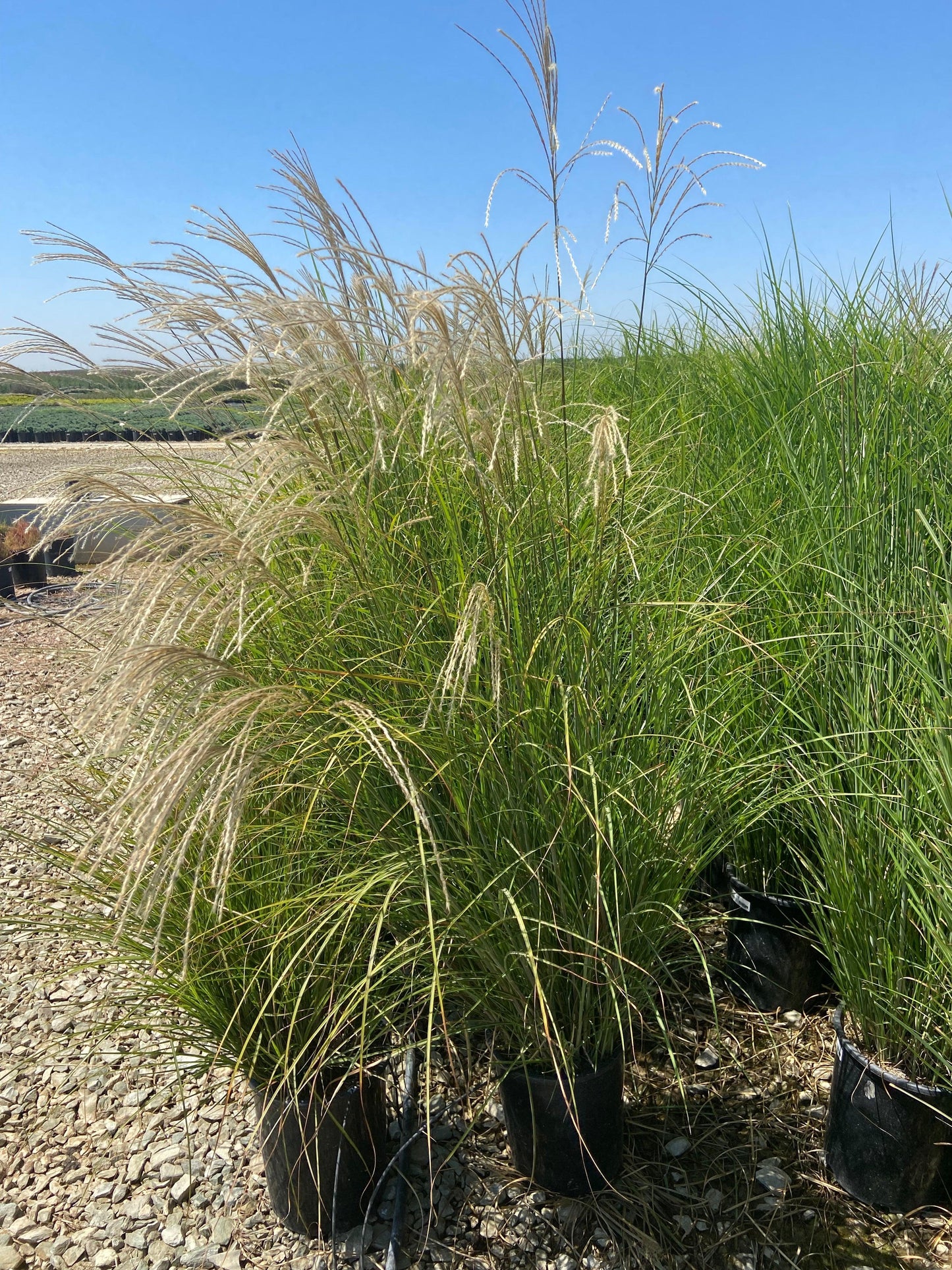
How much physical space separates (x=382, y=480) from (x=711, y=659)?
769 millimetres

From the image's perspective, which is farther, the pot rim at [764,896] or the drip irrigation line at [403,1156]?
the pot rim at [764,896]

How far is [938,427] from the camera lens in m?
2.24

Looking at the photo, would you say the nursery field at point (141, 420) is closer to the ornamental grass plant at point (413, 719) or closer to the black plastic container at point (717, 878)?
the ornamental grass plant at point (413, 719)

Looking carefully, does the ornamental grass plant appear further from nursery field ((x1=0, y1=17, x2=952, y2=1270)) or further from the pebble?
the pebble

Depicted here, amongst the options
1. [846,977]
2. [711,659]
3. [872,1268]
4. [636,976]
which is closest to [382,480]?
[711,659]

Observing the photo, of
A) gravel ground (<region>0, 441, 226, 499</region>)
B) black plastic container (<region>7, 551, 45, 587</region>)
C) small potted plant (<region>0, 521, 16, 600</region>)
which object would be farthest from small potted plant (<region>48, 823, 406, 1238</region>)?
black plastic container (<region>7, 551, 45, 587</region>)

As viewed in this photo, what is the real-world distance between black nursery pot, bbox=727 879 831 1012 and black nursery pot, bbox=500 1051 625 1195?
0.53m

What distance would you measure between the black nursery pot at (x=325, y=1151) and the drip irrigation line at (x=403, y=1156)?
5 centimetres

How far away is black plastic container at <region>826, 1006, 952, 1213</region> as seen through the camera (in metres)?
1.52

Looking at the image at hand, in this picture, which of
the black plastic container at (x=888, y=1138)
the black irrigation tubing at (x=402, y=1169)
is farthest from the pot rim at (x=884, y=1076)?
the black irrigation tubing at (x=402, y=1169)

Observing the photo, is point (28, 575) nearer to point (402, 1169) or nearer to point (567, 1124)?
point (402, 1169)

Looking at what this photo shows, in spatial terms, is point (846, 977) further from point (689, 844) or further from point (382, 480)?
point (382, 480)

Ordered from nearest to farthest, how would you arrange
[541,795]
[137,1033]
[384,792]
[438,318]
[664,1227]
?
1. [438,318]
2. [541,795]
3. [664,1227]
4. [384,792]
5. [137,1033]

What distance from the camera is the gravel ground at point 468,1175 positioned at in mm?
1522
